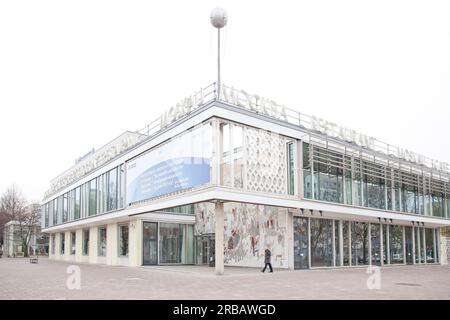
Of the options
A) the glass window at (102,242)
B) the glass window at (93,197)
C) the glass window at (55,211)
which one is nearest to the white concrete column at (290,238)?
the glass window at (102,242)

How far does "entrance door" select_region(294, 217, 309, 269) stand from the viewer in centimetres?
2528

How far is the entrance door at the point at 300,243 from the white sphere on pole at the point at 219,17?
11.1 m

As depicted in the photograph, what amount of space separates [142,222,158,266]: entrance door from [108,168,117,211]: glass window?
3.56 meters

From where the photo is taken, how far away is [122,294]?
13.8m

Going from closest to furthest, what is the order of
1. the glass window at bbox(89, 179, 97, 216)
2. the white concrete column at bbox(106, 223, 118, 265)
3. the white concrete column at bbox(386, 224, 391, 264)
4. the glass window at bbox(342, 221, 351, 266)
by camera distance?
the glass window at bbox(342, 221, 351, 266) < the white concrete column at bbox(386, 224, 391, 264) < the white concrete column at bbox(106, 223, 118, 265) < the glass window at bbox(89, 179, 97, 216)

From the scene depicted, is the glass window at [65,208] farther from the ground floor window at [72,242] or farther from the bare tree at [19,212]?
the bare tree at [19,212]

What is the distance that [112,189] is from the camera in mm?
34281

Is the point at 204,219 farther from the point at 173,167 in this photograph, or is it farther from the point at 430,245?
the point at 430,245

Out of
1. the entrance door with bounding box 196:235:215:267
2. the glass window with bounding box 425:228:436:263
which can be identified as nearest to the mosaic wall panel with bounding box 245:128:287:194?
the entrance door with bounding box 196:235:215:267

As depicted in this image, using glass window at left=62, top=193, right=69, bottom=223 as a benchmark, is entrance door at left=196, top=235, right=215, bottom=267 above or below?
below

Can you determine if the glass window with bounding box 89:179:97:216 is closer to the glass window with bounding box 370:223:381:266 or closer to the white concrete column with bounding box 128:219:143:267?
the white concrete column with bounding box 128:219:143:267
